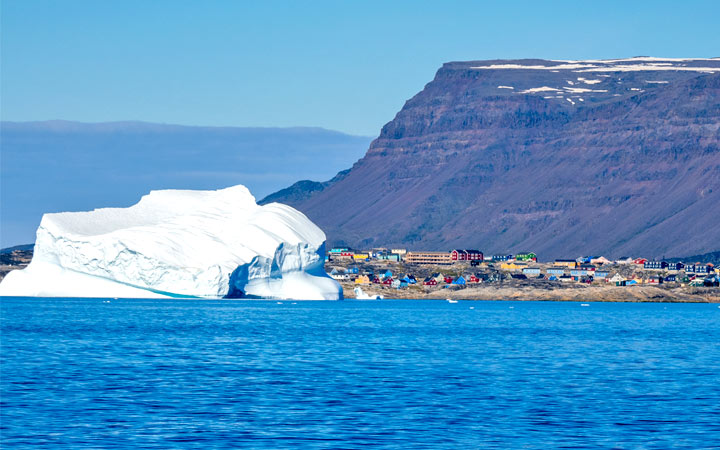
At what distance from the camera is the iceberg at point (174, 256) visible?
11738cm

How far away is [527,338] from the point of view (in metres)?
74.1

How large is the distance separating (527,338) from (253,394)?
38181 mm

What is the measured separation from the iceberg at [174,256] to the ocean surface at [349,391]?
43632mm

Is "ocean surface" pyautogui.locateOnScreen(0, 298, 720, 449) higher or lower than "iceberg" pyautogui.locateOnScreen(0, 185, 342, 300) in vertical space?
lower

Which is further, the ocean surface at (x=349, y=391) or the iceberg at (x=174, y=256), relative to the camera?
the iceberg at (x=174, y=256)

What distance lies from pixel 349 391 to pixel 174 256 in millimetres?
81512

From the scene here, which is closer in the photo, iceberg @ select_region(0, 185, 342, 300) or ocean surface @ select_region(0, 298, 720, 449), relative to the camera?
ocean surface @ select_region(0, 298, 720, 449)

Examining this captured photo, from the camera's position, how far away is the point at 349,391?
130 ft

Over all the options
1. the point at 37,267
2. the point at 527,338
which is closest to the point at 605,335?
the point at 527,338

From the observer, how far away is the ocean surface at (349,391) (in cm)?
3014

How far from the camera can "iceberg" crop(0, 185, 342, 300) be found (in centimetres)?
11738

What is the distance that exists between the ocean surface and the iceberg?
4363 centimetres

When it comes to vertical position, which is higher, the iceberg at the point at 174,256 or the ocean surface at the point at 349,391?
the iceberg at the point at 174,256

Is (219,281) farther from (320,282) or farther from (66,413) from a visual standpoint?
(66,413)
